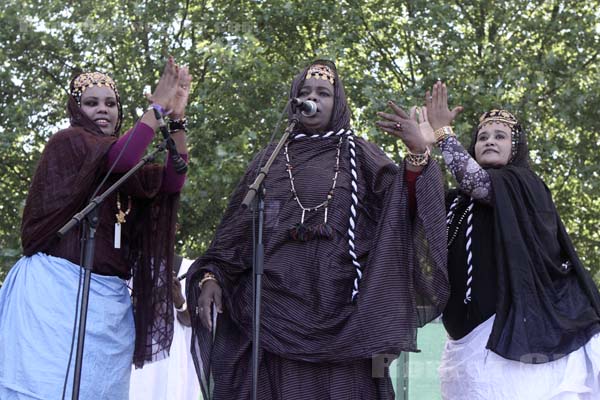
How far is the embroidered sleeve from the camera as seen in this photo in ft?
16.5

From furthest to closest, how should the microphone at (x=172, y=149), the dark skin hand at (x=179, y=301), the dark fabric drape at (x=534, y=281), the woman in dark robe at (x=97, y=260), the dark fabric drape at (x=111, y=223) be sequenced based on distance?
the dark skin hand at (x=179, y=301), the dark fabric drape at (x=534, y=281), the dark fabric drape at (x=111, y=223), the woman in dark robe at (x=97, y=260), the microphone at (x=172, y=149)

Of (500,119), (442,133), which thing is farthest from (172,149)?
(500,119)

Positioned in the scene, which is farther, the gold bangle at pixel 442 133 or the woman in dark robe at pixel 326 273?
the gold bangle at pixel 442 133

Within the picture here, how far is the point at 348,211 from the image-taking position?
477cm

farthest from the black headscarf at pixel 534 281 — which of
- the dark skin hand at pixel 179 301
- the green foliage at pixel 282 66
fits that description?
the green foliage at pixel 282 66

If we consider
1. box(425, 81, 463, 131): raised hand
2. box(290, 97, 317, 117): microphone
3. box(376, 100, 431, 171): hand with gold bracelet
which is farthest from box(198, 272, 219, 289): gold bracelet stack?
box(425, 81, 463, 131): raised hand

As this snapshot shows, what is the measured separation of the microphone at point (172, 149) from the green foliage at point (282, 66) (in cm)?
711

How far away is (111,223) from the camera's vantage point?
4.72 meters

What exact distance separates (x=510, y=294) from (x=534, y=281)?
144 millimetres

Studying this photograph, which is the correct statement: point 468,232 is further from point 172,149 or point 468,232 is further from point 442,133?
point 172,149

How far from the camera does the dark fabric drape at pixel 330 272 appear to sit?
4.53 metres

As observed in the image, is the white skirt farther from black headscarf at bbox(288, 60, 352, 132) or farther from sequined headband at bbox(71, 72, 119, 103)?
sequined headband at bbox(71, 72, 119, 103)

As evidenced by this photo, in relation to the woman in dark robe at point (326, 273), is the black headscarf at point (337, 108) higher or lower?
higher

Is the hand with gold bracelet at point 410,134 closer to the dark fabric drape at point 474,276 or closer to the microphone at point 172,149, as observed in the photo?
the dark fabric drape at point 474,276
